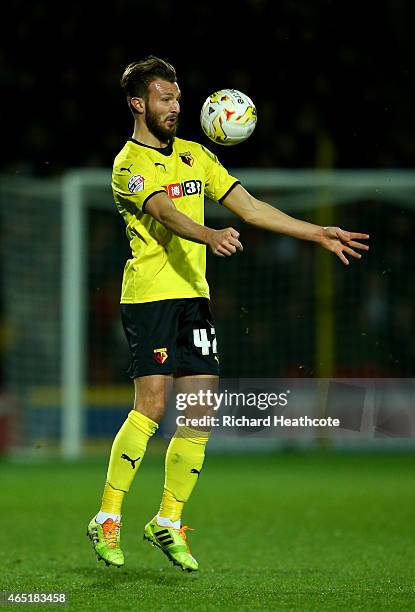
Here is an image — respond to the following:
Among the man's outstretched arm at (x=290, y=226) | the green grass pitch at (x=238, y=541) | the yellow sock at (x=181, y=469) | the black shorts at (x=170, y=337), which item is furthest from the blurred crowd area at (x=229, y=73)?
the yellow sock at (x=181, y=469)

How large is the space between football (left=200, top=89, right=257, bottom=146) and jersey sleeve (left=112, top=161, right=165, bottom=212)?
16.7 inches

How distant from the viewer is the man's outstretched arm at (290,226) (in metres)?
5.13

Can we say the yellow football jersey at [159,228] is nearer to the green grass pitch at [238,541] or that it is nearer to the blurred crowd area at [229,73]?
the green grass pitch at [238,541]

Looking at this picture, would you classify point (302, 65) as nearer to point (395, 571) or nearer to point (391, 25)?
point (391, 25)

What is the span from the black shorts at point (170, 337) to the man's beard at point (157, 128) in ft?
2.37

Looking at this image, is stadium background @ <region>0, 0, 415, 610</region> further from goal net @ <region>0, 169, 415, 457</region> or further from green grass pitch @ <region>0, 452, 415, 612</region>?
green grass pitch @ <region>0, 452, 415, 612</region>

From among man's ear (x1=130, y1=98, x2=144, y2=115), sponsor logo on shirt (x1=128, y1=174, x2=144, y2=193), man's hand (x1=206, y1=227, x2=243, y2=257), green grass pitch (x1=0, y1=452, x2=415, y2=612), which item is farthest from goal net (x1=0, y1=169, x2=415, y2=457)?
man's hand (x1=206, y1=227, x2=243, y2=257)

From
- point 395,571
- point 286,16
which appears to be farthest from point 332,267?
point 395,571

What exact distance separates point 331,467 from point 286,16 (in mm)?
4842

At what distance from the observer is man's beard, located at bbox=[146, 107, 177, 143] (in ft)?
17.4

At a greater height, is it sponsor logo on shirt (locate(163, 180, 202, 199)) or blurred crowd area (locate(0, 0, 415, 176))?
blurred crowd area (locate(0, 0, 415, 176))

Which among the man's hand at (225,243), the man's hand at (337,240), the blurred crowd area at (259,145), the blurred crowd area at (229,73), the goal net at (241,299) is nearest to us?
the man's hand at (225,243)

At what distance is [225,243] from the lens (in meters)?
4.74

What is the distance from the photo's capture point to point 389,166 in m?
14.8
